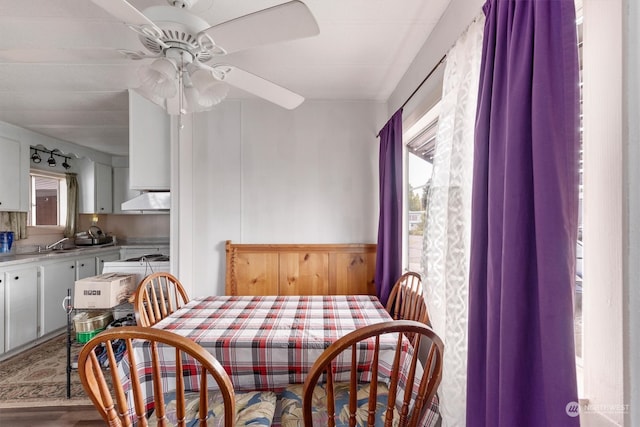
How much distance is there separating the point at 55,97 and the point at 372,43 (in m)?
2.85

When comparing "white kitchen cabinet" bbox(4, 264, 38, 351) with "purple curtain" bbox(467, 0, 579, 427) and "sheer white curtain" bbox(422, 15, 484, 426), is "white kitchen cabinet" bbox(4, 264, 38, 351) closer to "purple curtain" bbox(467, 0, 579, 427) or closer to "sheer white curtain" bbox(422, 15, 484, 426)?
"sheer white curtain" bbox(422, 15, 484, 426)

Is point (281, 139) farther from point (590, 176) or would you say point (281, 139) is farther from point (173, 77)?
point (590, 176)

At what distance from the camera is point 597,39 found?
0.75 metres

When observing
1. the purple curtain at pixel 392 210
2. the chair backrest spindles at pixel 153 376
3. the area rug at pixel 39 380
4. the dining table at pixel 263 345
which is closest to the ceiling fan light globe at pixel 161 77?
the chair backrest spindles at pixel 153 376

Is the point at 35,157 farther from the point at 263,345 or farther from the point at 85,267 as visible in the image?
the point at 263,345

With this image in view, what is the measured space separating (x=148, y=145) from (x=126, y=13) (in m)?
1.91

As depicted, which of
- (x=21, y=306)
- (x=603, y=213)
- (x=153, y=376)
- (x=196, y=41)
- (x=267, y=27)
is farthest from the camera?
(x=21, y=306)

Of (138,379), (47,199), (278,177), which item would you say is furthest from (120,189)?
(138,379)

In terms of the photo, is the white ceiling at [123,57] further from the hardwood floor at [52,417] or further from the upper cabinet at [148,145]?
the hardwood floor at [52,417]

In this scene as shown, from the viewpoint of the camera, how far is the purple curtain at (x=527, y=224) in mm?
723

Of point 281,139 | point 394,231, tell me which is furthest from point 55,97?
point 394,231

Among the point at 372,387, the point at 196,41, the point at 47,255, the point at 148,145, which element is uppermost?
the point at 196,41

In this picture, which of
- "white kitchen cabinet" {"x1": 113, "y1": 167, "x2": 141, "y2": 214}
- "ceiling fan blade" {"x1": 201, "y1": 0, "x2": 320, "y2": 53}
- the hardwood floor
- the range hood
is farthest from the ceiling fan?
"white kitchen cabinet" {"x1": 113, "y1": 167, "x2": 141, "y2": 214}

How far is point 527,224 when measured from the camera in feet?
2.65
